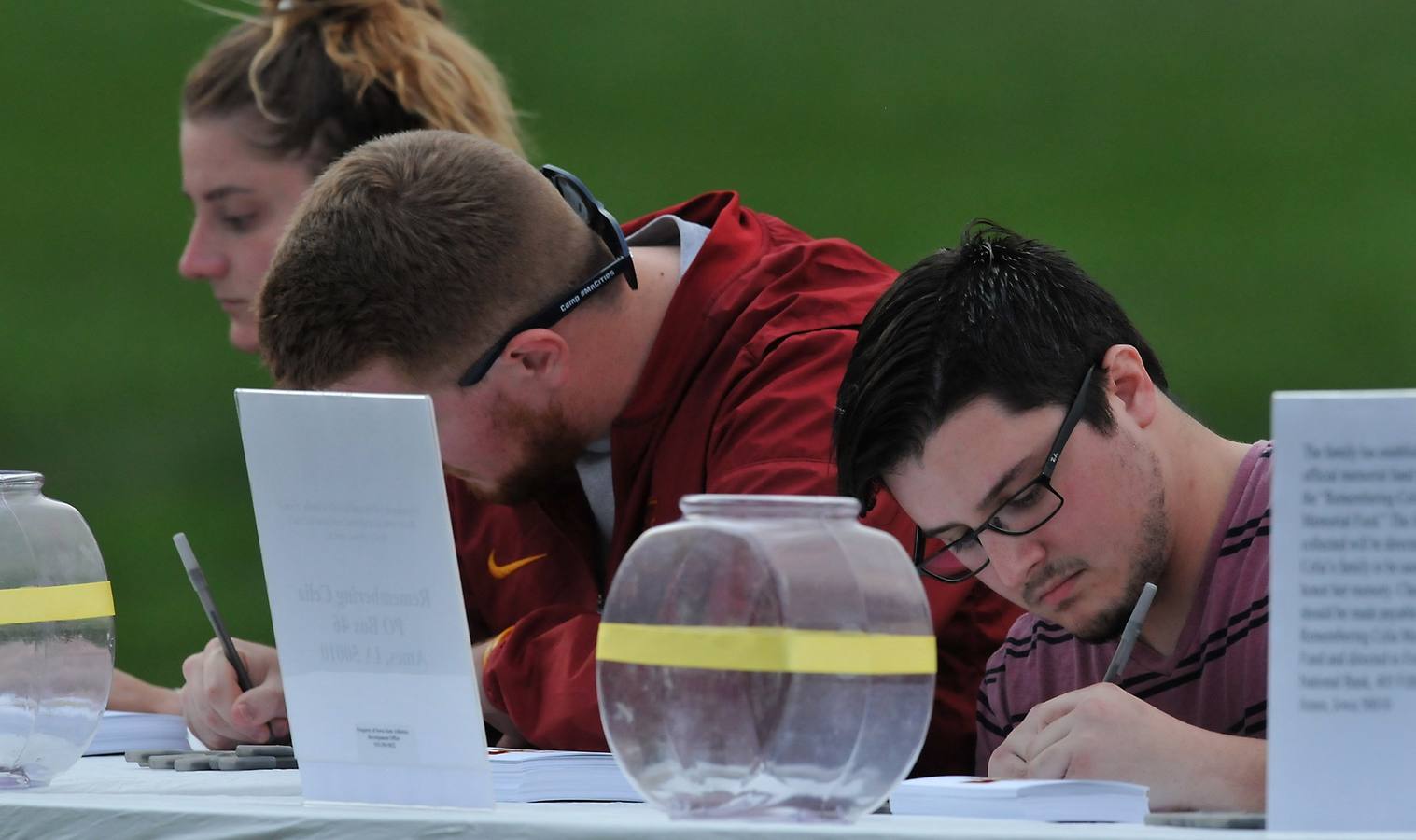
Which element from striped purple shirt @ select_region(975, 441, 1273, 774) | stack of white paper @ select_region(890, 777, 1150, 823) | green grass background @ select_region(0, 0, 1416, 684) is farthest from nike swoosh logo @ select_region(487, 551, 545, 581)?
green grass background @ select_region(0, 0, 1416, 684)

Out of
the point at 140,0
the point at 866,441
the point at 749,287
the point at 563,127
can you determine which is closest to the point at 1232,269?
the point at 563,127

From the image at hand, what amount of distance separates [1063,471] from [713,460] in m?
0.41

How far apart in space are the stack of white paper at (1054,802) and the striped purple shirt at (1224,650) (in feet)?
0.95

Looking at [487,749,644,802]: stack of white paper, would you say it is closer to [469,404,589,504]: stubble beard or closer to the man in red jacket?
the man in red jacket

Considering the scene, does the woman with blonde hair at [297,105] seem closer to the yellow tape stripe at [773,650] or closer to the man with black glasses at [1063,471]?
the man with black glasses at [1063,471]

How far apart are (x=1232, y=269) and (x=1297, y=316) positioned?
0.88ft

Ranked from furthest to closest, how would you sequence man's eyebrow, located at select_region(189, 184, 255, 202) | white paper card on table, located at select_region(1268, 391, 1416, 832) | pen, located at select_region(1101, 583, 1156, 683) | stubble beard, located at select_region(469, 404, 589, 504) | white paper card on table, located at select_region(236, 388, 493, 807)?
1. man's eyebrow, located at select_region(189, 184, 255, 202)
2. stubble beard, located at select_region(469, 404, 589, 504)
3. pen, located at select_region(1101, 583, 1156, 683)
4. white paper card on table, located at select_region(236, 388, 493, 807)
5. white paper card on table, located at select_region(1268, 391, 1416, 832)

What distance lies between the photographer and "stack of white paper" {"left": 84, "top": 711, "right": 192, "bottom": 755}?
1639 mm

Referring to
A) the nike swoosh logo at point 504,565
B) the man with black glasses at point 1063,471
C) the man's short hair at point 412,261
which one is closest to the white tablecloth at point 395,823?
the man with black glasses at point 1063,471

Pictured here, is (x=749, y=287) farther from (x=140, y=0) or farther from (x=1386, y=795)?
(x=140, y=0)

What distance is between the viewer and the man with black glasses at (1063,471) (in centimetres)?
127

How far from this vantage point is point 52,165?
19.9 ft

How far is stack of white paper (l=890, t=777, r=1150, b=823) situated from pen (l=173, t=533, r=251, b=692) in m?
0.84

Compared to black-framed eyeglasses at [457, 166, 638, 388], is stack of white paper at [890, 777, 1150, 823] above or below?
below
